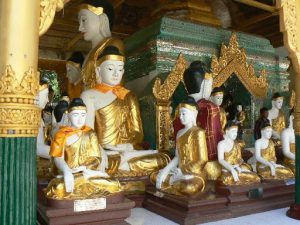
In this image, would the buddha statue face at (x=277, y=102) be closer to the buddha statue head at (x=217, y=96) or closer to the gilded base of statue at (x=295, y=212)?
the buddha statue head at (x=217, y=96)

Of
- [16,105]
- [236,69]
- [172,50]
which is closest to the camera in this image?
[16,105]

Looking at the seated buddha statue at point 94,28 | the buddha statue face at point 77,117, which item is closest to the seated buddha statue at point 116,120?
the seated buddha statue at point 94,28

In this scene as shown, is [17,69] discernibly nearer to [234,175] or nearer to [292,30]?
[234,175]

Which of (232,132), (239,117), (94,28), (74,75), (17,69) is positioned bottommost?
(232,132)

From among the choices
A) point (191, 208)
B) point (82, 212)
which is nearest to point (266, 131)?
point (191, 208)

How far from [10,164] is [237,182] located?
1.96 metres

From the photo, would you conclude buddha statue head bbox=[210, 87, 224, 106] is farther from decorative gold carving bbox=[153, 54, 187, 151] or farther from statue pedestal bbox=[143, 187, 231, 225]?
statue pedestal bbox=[143, 187, 231, 225]

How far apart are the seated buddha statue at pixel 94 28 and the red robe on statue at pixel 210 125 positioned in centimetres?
105

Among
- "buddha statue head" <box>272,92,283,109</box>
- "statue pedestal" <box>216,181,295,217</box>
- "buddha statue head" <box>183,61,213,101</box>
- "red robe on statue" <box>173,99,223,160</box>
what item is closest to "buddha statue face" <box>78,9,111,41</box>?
"buddha statue head" <box>183,61,213,101</box>

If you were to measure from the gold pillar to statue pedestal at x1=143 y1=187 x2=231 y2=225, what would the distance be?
1306 mm

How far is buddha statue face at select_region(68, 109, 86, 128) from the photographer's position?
2557 millimetres

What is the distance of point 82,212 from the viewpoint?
2.34 meters

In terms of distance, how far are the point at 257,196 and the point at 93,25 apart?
2479 mm

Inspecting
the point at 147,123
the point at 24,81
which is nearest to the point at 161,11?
the point at 147,123
